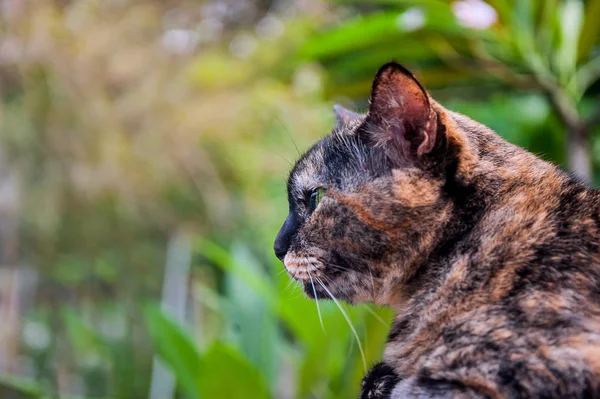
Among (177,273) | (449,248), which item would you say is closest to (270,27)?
(177,273)

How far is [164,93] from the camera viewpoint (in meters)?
2.01

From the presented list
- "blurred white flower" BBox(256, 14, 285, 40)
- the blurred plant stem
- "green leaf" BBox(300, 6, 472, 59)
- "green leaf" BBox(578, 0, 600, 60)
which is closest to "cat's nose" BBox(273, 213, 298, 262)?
"green leaf" BBox(300, 6, 472, 59)

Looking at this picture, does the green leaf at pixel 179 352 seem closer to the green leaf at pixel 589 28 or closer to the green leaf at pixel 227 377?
the green leaf at pixel 227 377

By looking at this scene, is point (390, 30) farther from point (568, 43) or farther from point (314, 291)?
point (314, 291)

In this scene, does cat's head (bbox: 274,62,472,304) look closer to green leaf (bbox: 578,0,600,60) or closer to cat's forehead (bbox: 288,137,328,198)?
cat's forehead (bbox: 288,137,328,198)

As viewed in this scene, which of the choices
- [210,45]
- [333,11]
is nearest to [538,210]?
[333,11]

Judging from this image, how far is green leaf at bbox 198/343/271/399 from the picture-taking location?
102 centimetres

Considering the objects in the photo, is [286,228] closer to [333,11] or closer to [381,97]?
[381,97]

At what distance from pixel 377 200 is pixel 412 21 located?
2.71ft

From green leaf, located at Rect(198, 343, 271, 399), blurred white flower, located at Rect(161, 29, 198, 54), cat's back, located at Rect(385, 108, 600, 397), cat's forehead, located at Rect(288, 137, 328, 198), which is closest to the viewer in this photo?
cat's back, located at Rect(385, 108, 600, 397)

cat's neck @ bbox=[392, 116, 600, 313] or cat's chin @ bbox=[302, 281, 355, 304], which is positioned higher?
cat's neck @ bbox=[392, 116, 600, 313]

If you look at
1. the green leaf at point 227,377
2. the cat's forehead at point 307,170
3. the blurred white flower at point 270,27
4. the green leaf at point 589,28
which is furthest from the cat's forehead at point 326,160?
the blurred white flower at point 270,27

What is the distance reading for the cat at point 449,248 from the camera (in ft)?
1.55

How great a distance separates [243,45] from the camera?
249 cm
